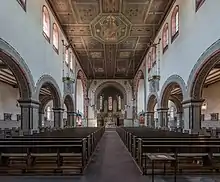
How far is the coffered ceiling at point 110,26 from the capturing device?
17.7m

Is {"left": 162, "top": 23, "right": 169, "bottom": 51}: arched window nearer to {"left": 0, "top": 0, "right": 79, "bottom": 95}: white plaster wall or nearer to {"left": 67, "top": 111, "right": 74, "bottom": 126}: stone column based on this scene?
{"left": 0, "top": 0, "right": 79, "bottom": 95}: white plaster wall

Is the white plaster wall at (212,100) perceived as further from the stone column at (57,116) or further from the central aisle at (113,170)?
the central aisle at (113,170)

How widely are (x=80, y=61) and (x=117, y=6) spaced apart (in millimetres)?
14863

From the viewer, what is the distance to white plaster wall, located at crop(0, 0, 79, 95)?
447 inches

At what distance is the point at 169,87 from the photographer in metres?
19.6

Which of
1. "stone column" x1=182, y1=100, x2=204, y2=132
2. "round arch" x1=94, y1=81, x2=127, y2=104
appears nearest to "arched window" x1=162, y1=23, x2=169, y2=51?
"stone column" x1=182, y1=100, x2=204, y2=132

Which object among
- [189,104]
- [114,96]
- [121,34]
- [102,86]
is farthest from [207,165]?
[114,96]

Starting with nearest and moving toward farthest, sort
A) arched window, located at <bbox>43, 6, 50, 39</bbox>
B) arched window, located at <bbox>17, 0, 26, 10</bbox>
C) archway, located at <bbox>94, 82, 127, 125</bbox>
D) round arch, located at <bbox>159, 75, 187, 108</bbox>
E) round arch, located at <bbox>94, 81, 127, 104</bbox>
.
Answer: arched window, located at <bbox>17, 0, 26, 10</bbox> < round arch, located at <bbox>159, 75, 187, 108</bbox> < arched window, located at <bbox>43, 6, 50, 39</bbox> < round arch, located at <bbox>94, 81, 127, 104</bbox> < archway, located at <bbox>94, 82, 127, 125</bbox>

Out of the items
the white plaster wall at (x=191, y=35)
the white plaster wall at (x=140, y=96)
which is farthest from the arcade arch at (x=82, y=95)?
the white plaster wall at (x=191, y=35)

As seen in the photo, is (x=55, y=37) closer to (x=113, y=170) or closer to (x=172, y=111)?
(x=113, y=170)

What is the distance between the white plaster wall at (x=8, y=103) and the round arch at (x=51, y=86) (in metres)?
4.08

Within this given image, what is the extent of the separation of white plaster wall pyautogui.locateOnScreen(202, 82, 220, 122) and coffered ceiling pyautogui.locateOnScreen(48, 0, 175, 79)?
254 inches

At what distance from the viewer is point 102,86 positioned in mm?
41625

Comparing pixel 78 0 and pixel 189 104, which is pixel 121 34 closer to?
pixel 78 0
